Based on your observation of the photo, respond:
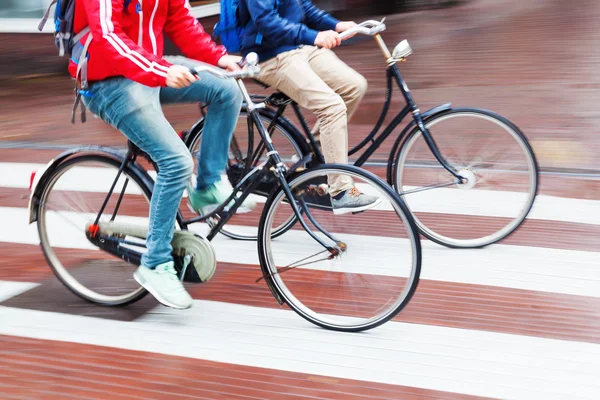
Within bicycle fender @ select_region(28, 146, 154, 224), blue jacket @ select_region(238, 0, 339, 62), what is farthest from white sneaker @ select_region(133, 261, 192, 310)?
blue jacket @ select_region(238, 0, 339, 62)

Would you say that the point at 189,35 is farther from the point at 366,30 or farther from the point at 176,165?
the point at 366,30

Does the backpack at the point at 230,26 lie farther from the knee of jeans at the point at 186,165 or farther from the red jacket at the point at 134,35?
the knee of jeans at the point at 186,165

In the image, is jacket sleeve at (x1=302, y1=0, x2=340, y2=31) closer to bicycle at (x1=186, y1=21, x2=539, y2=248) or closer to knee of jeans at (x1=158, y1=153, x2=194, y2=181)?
bicycle at (x1=186, y1=21, x2=539, y2=248)

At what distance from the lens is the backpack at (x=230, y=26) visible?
4617 mm

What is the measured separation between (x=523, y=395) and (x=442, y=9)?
42.8 ft

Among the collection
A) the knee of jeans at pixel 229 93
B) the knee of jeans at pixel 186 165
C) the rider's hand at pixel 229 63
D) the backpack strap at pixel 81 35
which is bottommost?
the knee of jeans at pixel 186 165

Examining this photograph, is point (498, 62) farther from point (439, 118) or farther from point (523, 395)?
point (523, 395)

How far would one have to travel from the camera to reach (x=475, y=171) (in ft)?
15.3

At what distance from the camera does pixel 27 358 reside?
12.0ft

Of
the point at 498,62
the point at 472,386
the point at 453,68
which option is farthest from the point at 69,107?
the point at 472,386

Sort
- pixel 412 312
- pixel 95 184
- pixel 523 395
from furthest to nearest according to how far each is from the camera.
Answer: pixel 95 184, pixel 412 312, pixel 523 395

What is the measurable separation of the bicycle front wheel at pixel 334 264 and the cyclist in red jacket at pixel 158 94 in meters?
0.48

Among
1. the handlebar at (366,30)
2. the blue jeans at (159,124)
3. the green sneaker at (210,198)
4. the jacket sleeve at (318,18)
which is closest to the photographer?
the blue jeans at (159,124)

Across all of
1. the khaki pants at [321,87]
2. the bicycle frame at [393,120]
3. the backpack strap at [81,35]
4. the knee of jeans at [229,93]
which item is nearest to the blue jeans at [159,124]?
the knee of jeans at [229,93]
